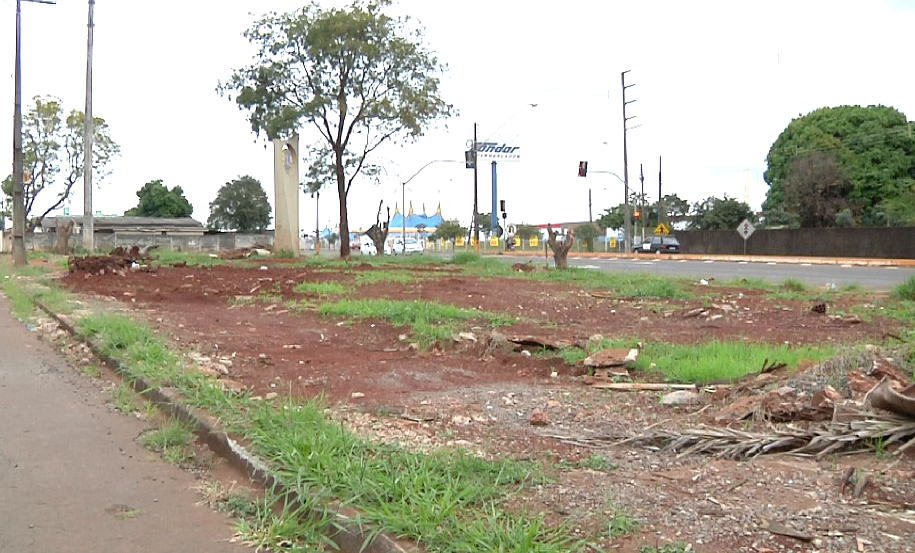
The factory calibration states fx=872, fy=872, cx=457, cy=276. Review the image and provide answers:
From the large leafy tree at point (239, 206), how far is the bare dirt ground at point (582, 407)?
72.1 metres

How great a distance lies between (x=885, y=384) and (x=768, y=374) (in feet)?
6.53

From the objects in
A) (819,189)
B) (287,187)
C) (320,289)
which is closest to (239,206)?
(287,187)

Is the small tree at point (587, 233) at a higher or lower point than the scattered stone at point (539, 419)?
higher

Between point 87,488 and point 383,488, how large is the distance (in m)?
2.04

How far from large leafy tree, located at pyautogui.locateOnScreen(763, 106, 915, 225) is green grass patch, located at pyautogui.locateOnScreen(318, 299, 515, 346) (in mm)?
47358

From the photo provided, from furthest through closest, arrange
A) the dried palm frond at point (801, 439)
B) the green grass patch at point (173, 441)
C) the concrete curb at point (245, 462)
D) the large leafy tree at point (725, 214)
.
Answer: the large leafy tree at point (725, 214), the green grass patch at point (173, 441), the dried palm frond at point (801, 439), the concrete curb at point (245, 462)

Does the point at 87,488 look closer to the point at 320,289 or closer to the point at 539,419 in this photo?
the point at 539,419

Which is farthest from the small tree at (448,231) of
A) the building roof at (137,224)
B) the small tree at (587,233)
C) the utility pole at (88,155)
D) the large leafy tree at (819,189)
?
A: the utility pole at (88,155)

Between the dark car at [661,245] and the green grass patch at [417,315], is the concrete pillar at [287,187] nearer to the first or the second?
the dark car at [661,245]

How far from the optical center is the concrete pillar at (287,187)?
130 ft

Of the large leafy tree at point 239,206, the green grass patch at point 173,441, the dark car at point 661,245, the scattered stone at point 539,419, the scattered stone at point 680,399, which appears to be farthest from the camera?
the large leafy tree at point 239,206

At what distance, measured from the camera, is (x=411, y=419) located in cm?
627

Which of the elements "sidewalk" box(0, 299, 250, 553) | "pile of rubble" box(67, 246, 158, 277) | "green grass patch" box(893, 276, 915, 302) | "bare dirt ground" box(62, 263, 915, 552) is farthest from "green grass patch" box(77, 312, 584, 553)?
"pile of rubble" box(67, 246, 158, 277)

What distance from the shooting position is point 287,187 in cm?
3938
